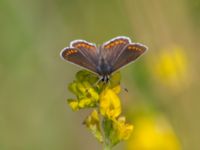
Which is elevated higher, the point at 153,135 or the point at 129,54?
the point at 129,54

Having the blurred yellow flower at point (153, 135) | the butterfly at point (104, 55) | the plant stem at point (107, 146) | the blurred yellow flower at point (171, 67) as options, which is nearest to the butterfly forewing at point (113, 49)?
the butterfly at point (104, 55)

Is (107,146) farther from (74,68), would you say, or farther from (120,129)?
(74,68)

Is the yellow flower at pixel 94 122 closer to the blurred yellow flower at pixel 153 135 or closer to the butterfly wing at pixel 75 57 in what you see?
the butterfly wing at pixel 75 57

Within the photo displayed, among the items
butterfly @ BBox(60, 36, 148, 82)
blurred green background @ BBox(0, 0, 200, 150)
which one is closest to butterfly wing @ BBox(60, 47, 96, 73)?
butterfly @ BBox(60, 36, 148, 82)

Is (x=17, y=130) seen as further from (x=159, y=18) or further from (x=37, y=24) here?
(x=159, y=18)

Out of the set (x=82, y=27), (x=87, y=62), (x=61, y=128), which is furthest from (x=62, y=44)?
(x=87, y=62)

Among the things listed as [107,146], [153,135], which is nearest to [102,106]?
[107,146]
